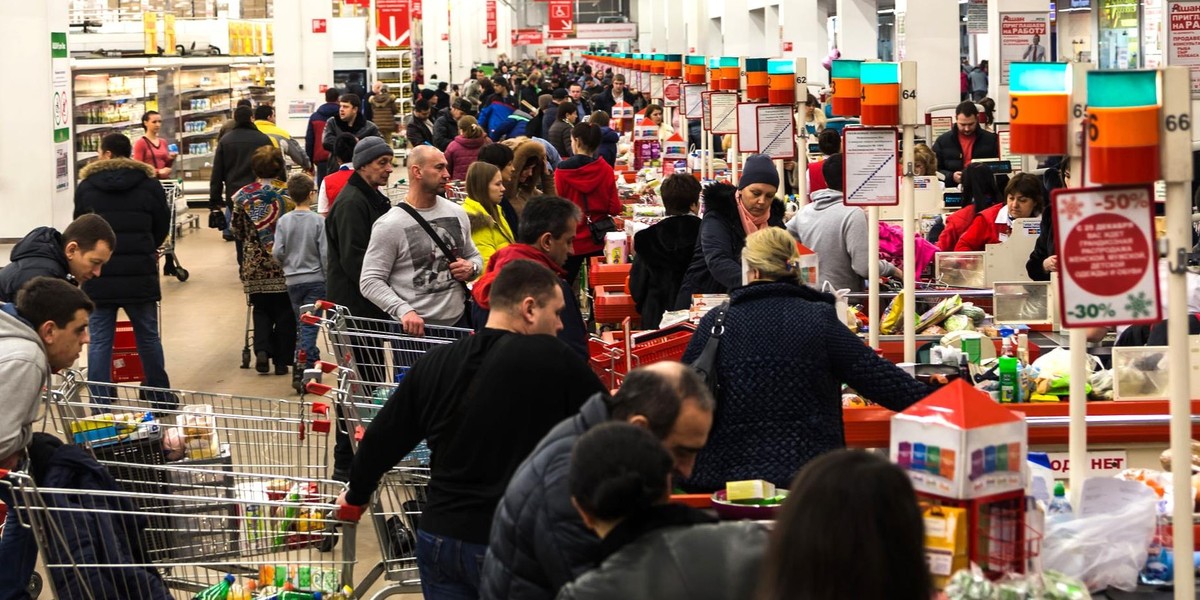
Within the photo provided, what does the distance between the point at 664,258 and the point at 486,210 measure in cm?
99

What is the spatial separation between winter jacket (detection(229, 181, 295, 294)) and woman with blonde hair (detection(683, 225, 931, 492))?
220 inches

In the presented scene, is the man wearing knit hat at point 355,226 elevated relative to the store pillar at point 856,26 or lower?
lower

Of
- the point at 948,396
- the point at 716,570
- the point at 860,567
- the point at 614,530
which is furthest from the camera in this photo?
the point at 948,396

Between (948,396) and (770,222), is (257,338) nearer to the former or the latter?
(770,222)

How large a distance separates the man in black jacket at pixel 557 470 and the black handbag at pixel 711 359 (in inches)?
48.5

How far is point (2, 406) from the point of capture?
4.44m

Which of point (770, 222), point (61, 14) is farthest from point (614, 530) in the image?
point (61, 14)

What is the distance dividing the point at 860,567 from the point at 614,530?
647 mm

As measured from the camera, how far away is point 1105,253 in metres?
3.43

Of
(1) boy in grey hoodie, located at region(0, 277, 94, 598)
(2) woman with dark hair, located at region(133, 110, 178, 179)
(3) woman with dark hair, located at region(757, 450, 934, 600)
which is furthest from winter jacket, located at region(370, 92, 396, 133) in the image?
(3) woman with dark hair, located at region(757, 450, 934, 600)

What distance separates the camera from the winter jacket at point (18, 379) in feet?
14.5

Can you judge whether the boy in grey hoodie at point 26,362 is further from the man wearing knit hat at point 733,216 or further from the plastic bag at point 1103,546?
the man wearing knit hat at point 733,216

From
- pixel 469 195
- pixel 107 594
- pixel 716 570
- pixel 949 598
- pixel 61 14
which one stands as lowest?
pixel 107 594

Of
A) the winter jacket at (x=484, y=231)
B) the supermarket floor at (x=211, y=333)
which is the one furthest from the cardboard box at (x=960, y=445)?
the winter jacket at (x=484, y=231)
